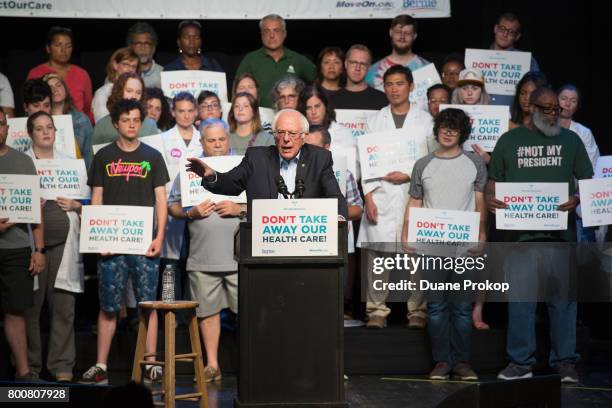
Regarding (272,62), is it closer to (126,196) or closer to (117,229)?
(126,196)

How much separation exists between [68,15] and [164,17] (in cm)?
87

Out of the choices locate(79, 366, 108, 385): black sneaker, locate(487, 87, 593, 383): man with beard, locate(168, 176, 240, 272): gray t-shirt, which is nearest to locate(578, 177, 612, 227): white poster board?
locate(487, 87, 593, 383): man with beard

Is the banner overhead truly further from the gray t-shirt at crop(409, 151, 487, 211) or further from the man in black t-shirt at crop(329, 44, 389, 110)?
the gray t-shirt at crop(409, 151, 487, 211)

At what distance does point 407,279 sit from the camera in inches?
291

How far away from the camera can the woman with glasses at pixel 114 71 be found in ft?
27.9

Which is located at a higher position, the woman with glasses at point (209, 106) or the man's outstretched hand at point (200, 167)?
the woman with glasses at point (209, 106)

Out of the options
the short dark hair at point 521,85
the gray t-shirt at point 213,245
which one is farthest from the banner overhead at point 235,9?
the gray t-shirt at point 213,245

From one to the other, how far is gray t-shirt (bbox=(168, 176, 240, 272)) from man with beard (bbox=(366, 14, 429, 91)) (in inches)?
90.0

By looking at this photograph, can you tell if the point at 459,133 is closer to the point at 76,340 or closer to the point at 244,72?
the point at 244,72

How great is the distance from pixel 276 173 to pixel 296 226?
28.7 inches

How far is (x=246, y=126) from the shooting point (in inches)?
316

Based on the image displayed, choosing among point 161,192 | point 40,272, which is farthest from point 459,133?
point 40,272

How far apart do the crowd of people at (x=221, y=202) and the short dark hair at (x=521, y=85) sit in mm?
12

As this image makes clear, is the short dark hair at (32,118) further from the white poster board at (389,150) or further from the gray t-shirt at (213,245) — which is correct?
the white poster board at (389,150)
